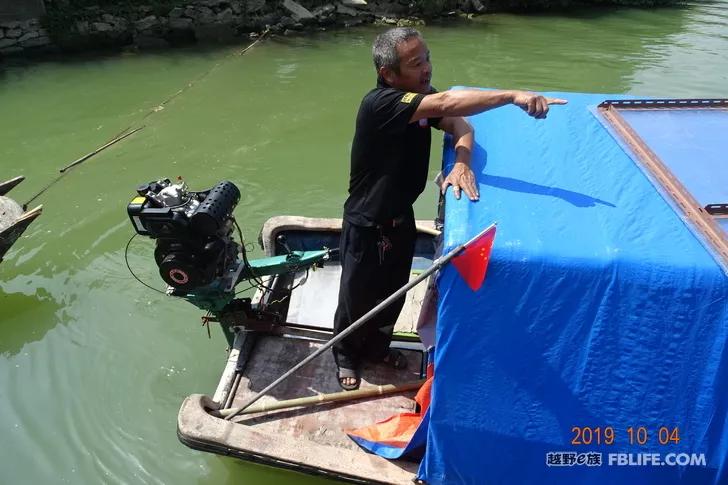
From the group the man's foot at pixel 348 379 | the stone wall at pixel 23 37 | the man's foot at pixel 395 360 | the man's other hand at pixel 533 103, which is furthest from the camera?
the stone wall at pixel 23 37

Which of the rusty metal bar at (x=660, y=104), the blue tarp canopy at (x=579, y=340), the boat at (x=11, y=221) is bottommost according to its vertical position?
the boat at (x=11, y=221)

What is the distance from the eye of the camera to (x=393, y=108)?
103 inches

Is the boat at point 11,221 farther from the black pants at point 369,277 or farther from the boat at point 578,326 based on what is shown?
the black pants at point 369,277

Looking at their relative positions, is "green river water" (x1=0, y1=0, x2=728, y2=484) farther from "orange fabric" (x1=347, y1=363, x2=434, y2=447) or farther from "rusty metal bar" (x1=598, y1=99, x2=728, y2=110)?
"rusty metal bar" (x1=598, y1=99, x2=728, y2=110)

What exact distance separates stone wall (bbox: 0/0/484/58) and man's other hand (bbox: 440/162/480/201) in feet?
46.2

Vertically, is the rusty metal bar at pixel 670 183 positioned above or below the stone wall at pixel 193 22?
above

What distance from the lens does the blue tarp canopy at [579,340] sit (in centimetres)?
221

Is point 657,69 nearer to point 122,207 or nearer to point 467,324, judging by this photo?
point 122,207

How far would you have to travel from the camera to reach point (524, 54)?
14.8 metres

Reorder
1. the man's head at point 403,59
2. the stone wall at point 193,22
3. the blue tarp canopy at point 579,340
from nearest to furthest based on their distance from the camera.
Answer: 1. the blue tarp canopy at point 579,340
2. the man's head at point 403,59
3. the stone wall at point 193,22

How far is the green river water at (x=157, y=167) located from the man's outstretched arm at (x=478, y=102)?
2.64 m

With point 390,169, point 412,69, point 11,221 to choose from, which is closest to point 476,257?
point 390,169

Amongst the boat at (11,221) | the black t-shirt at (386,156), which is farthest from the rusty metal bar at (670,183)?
the boat at (11,221)

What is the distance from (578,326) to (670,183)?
879mm
